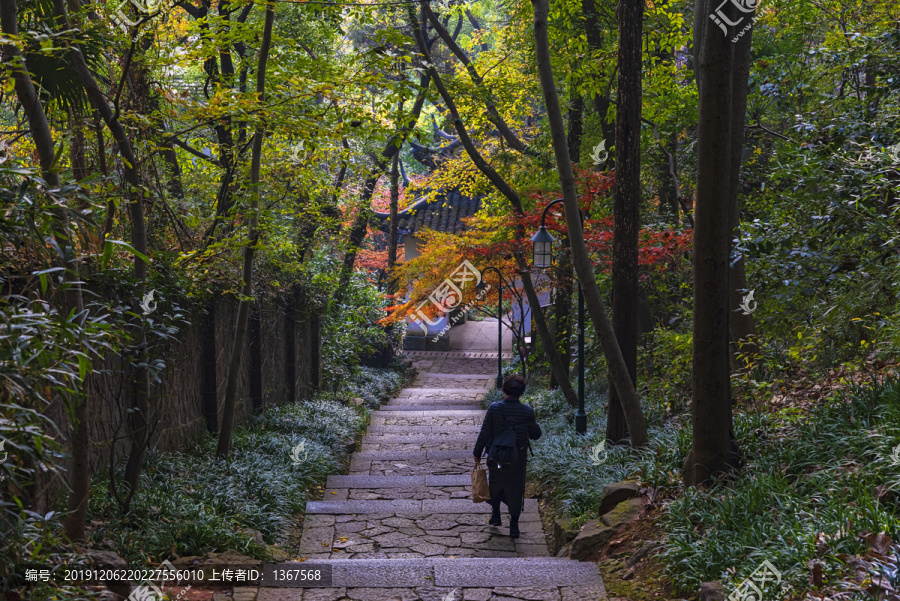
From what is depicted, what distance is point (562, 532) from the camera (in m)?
6.42

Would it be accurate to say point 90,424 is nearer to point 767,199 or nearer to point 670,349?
point 670,349

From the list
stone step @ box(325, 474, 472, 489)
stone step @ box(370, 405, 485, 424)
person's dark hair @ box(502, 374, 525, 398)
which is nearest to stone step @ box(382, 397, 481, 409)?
stone step @ box(370, 405, 485, 424)

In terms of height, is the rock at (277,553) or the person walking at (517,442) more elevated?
the person walking at (517,442)

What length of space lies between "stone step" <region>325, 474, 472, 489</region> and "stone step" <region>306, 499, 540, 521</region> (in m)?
0.80

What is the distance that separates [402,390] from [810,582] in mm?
Result: 16131

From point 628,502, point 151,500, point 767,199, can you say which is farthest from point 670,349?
point 151,500

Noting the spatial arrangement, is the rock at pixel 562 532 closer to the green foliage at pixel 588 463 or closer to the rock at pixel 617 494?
the green foliage at pixel 588 463

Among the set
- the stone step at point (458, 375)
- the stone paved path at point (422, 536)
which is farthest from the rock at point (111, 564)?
the stone step at point (458, 375)

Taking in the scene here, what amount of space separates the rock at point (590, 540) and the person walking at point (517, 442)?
3.87 feet

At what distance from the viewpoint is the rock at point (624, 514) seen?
563 centimetres

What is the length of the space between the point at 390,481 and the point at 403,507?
124 cm

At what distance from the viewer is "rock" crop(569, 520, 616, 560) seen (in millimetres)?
5602

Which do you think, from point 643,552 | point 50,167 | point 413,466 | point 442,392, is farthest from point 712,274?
point 442,392

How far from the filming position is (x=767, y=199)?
10805mm
